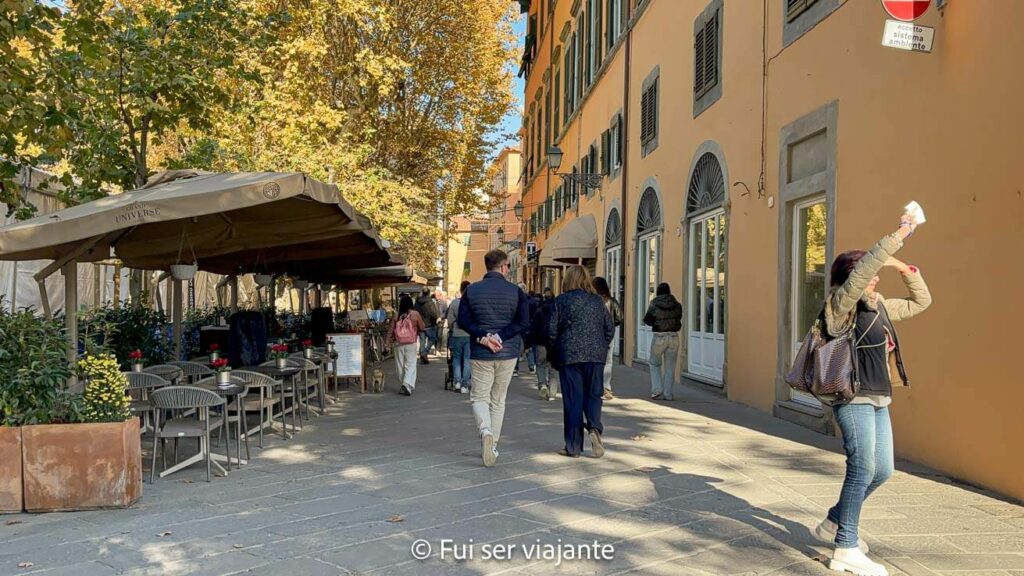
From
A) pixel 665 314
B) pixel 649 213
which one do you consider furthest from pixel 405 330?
pixel 649 213

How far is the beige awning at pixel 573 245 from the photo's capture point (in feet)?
69.5

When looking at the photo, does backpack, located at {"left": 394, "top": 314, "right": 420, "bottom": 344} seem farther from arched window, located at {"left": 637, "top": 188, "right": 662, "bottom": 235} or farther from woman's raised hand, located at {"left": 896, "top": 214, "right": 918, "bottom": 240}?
woman's raised hand, located at {"left": 896, "top": 214, "right": 918, "bottom": 240}

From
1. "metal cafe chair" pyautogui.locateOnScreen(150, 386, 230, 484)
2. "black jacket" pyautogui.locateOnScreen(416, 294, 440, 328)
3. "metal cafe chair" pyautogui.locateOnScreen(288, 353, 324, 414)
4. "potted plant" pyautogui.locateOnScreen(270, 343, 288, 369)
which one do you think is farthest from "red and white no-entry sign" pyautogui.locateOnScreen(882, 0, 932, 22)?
"black jacket" pyautogui.locateOnScreen(416, 294, 440, 328)

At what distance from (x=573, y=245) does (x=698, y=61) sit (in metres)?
8.67

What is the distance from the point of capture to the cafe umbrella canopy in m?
5.78

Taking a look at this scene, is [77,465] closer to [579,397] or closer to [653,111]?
[579,397]

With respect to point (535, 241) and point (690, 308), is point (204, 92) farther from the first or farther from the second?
point (535, 241)

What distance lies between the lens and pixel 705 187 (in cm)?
1281

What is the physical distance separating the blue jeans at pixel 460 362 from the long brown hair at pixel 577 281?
17.7 feet

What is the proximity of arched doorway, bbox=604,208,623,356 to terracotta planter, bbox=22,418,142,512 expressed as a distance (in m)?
13.6

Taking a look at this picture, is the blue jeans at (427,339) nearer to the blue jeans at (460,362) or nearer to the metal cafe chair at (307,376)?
the blue jeans at (460,362)

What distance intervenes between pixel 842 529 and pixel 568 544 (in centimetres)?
142

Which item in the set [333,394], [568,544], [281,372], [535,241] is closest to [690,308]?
[333,394]

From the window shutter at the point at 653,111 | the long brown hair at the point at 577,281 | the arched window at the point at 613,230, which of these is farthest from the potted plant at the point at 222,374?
the arched window at the point at 613,230
